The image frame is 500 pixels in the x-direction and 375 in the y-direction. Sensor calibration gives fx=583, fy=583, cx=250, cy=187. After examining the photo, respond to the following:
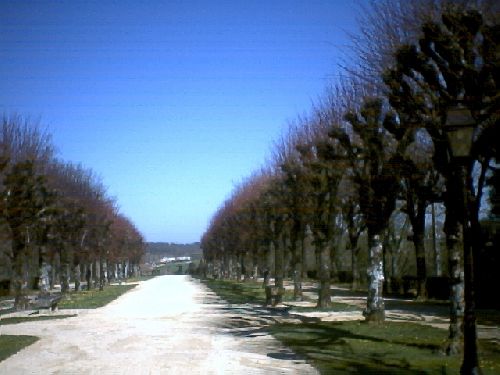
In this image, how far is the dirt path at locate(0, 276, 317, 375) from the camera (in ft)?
41.0

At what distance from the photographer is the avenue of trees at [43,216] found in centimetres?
2947

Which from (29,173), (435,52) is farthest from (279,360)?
(29,173)

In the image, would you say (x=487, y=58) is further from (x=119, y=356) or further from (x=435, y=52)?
(x=119, y=356)

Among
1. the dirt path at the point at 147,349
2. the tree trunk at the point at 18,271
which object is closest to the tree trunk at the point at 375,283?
the dirt path at the point at 147,349

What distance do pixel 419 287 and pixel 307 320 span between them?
43.9 ft

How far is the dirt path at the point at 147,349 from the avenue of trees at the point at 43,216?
743cm

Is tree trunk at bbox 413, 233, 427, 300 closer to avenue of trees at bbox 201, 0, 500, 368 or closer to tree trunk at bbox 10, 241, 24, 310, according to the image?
avenue of trees at bbox 201, 0, 500, 368

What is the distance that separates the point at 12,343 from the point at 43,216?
17.2 meters

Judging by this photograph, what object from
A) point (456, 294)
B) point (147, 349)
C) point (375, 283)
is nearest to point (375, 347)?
point (456, 294)

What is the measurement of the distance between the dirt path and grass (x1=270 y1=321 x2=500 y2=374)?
728mm

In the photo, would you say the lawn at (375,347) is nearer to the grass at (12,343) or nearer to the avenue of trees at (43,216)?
the grass at (12,343)

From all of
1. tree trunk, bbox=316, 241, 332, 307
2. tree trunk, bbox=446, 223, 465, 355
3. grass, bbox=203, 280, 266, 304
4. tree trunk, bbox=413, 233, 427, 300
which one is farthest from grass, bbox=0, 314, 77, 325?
tree trunk, bbox=413, 233, 427, 300

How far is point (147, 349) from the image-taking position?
15.4 meters

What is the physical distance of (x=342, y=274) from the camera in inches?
2345
